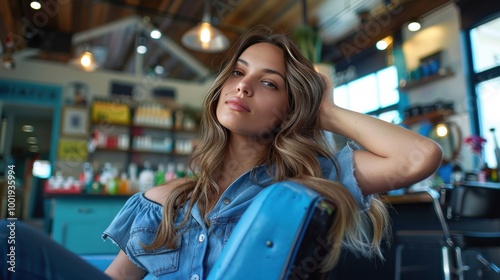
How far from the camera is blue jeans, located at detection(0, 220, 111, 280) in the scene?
530 millimetres

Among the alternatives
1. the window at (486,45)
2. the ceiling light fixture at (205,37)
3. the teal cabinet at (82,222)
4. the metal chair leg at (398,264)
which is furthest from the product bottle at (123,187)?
the window at (486,45)

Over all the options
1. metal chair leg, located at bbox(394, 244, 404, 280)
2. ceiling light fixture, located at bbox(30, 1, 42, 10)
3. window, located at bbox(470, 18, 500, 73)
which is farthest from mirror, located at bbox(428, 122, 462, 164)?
ceiling light fixture, located at bbox(30, 1, 42, 10)

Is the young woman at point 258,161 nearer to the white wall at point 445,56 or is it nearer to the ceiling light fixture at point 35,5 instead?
the white wall at point 445,56

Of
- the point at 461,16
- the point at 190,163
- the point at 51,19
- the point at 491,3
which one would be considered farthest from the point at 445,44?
the point at 51,19

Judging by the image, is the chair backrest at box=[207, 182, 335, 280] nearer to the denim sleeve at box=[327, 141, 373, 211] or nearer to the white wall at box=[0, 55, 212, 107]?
the denim sleeve at box=[327, 141, 373, 211]

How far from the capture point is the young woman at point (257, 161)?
0.83 metres

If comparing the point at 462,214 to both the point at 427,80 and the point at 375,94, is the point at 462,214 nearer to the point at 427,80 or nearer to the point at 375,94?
the point at 427,80

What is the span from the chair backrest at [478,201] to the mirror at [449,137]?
221 cm

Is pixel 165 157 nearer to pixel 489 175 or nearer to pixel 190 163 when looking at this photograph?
pixel 489 175

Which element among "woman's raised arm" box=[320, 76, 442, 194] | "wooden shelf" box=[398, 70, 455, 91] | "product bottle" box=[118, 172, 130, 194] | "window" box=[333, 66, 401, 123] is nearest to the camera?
"woman's raised arm" box=[320, 76, 442, 194]

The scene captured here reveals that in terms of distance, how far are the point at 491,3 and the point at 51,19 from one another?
5.65 meters

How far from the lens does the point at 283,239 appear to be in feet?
1.82

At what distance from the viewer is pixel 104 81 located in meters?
6.85

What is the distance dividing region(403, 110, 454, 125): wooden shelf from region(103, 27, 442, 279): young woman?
366cm
